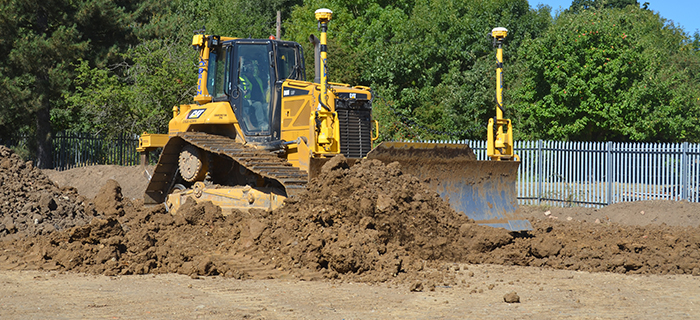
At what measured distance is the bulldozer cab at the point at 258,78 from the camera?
35.2ft

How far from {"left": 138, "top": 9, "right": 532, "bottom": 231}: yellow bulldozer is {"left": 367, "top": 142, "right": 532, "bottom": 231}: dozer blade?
0.05 ft

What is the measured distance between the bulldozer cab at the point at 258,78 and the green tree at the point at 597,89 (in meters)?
15.9

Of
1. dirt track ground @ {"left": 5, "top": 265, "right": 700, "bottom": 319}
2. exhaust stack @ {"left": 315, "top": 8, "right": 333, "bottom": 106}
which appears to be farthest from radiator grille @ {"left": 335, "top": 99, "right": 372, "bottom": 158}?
dirt track ground @ {"left": 5, "top": 265, "right": 700, "bottom": 319}

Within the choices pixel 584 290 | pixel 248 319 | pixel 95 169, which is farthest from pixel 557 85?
pixel 248 319

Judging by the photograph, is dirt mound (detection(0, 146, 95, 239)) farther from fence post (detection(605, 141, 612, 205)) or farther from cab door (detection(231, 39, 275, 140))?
fence post (detection(605, 141, 612, 205))

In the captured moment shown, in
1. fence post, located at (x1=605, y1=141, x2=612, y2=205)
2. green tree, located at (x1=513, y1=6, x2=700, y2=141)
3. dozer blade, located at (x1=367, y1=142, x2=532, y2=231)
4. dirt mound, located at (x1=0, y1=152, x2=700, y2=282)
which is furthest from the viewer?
green tree, located at (x1=513, y1=6, x2=700, y2=141)

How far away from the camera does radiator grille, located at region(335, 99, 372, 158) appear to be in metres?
10.2

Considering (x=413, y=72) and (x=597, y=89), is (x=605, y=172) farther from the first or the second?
(x=413, y=72)

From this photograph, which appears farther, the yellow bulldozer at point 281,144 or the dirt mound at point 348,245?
the yellow bulldozer at point 281,144

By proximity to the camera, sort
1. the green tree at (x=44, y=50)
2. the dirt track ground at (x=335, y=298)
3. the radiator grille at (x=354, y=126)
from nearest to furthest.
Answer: the dirt track ground at (x=335, y=298) → the radiator grille at (x=354, y=126) → the green tree at (x=44, y=50)

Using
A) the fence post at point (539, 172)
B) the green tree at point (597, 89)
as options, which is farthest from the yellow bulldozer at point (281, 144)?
the green tree at point (597, 89)

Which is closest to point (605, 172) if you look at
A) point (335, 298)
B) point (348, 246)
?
point (348, 246)

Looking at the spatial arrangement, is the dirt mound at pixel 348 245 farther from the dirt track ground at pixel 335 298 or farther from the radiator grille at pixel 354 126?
the radiator grille at pixel 354 126

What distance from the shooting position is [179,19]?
26.2 metres
